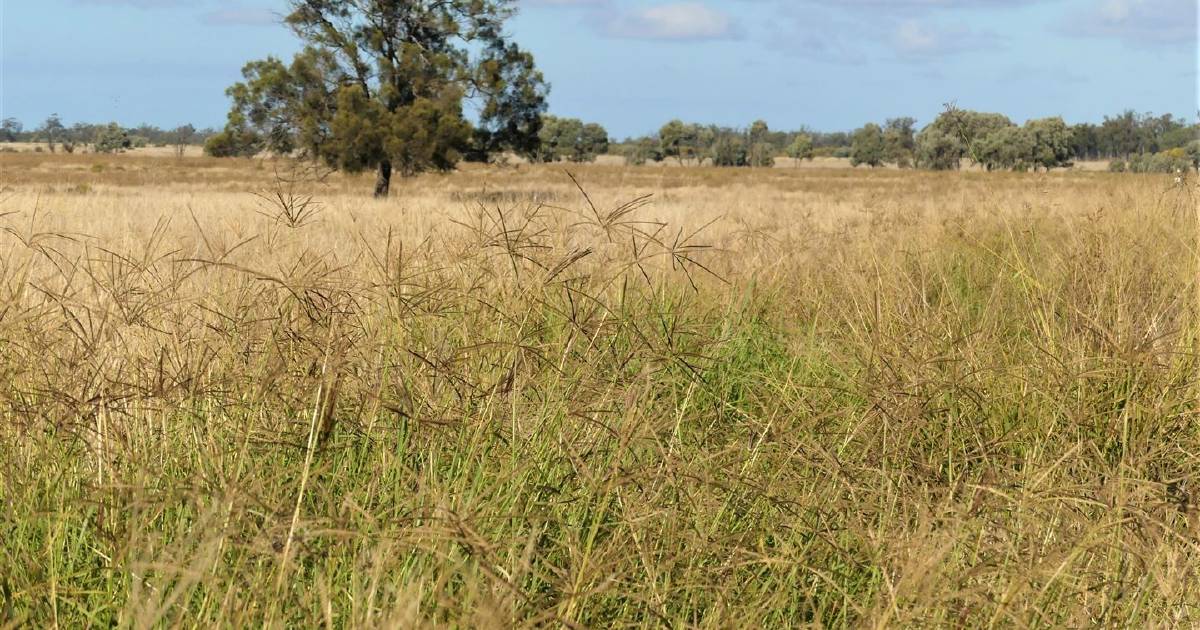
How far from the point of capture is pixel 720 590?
6.01 feet

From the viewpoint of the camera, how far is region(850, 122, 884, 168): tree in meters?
89.7

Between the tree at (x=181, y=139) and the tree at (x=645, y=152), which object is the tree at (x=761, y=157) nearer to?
the tree at (x=645, y=152)

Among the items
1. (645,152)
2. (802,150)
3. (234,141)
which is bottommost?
(234,141)

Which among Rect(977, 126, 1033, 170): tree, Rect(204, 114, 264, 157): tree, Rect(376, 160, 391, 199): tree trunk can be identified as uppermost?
Rect(204, 114, 264, 157): tree

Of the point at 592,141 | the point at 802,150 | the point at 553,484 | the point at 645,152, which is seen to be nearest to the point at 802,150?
the point at 802,150

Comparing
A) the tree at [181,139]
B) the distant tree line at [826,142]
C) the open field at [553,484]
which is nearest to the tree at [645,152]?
the distant tree line at [826,142]

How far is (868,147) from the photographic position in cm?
9212

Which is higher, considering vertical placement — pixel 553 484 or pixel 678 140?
pixel 678 140

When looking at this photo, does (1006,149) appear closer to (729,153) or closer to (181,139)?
(181,139)

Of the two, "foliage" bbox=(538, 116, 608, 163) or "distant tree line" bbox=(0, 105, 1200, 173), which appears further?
"foliage" bbox=(538, 116, 608, 163)

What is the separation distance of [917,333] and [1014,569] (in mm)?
1410

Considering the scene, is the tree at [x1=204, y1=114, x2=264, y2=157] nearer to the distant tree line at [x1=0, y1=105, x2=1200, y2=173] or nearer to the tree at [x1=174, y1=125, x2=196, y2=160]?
the distant tree line at [x1=0, y1=105, x2=1200, y2=173]

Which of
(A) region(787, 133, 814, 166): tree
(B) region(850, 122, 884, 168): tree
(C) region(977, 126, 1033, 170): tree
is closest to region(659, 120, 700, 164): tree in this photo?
Answer: (A) region(787, 133, 814, 166): tree

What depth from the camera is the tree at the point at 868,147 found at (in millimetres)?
89731
